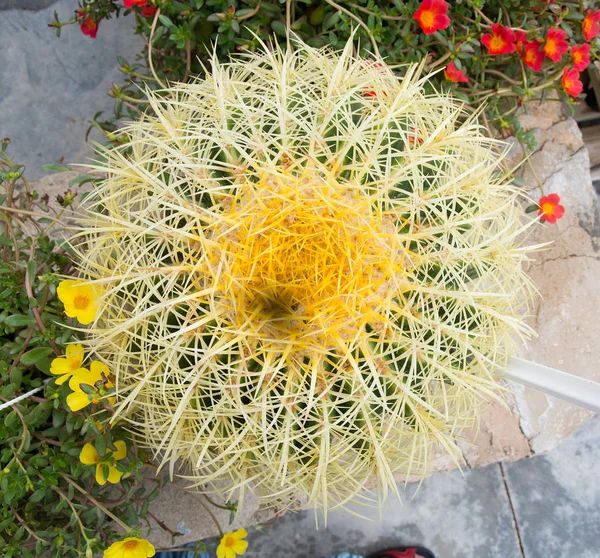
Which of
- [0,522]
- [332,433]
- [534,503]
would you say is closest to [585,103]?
[534,503]

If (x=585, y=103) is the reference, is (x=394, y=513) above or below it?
below

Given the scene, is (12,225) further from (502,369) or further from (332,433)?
(502,369)

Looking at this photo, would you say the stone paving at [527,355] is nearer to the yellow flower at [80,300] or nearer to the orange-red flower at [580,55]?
the orange-red flower at [580,55]

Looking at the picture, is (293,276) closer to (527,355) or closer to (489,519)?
(527,355)

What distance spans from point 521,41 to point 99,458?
3.74ft

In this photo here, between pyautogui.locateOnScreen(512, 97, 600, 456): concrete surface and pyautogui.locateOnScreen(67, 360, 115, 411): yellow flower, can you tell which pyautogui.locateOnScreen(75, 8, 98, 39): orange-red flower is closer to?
pyautogui.locateOnScreen(67, 360, 115, 411): yellow flower

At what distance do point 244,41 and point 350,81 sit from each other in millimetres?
357

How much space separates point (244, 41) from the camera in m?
1.08

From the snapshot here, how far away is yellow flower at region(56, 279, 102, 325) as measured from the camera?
2.60ft

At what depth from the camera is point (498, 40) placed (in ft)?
3.81

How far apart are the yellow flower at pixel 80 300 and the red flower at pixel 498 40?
2.89ft

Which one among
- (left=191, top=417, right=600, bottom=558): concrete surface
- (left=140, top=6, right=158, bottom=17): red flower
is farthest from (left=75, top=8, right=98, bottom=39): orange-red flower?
(left=191, top=417, right=600, bottom=558): concrete surface

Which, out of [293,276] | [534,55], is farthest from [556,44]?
[293,276]

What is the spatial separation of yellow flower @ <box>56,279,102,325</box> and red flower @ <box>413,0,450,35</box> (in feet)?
2.45
